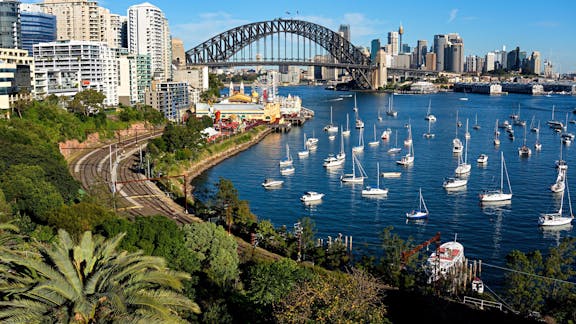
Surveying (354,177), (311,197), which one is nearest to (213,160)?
(354,177)

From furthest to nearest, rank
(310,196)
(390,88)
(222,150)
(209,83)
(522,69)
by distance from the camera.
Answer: (522,69) → (390,88) → (209,83) → (222,150) → (310,196)

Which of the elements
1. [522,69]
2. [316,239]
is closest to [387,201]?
[316,239]

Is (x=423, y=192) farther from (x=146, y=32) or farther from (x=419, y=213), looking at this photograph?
(x=146, y=32)

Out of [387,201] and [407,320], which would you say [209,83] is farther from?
[407,320]

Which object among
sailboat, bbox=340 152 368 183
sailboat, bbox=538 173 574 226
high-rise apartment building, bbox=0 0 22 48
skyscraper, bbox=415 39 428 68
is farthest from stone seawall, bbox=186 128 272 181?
skyscraper, bbox=415 39 428 68

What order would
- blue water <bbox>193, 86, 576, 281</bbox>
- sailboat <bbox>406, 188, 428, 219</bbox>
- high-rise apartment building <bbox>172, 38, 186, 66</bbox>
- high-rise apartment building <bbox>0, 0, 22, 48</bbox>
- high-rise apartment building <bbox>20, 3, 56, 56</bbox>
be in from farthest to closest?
high-rise apartment building <bbox>172, 38, 186, 66</bbox> → high-rise apartment building <bbox>20, 3, 56, 56</bbox> → high-rise apartment building <bbox>0, 0, 22, 48</bbox> → sailboat <bbox>406, 188, 428, 219</bbox> → blue water <bbox>193, 86, 576, 281</bbox>

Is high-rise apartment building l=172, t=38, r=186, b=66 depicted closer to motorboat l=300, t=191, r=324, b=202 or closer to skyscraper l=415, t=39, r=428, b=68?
motorboat l=300, t=191, r=324, b=202

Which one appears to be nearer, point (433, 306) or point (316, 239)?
point (433, 306)
